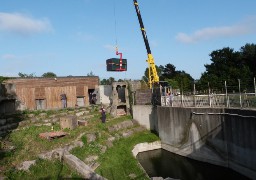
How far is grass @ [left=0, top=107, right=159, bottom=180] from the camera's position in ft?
55.7

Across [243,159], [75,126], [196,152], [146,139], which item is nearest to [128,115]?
[146,139]

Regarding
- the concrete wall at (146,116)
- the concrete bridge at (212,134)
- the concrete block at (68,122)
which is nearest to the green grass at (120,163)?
the concrete bridge at (212,134)

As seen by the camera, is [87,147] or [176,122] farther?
[176,122]

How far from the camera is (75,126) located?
1092 inches

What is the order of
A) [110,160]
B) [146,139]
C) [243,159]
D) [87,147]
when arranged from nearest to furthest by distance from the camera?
[243,159] → [110,160] → [87,147] → [146,139]

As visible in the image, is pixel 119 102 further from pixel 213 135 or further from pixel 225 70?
pixel 225 70

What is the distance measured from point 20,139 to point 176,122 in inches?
564

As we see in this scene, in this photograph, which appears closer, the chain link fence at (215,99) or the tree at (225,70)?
the chain link fence at (215,99)

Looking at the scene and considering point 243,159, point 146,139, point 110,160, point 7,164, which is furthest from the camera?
point 146,139

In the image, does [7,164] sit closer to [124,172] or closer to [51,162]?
[51,162]

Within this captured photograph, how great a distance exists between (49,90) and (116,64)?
36.9 ft

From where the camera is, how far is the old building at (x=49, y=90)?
132ft

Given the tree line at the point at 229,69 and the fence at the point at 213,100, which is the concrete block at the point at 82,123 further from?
the tree line at the point at 229,69

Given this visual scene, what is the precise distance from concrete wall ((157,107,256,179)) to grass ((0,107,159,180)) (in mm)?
3151
